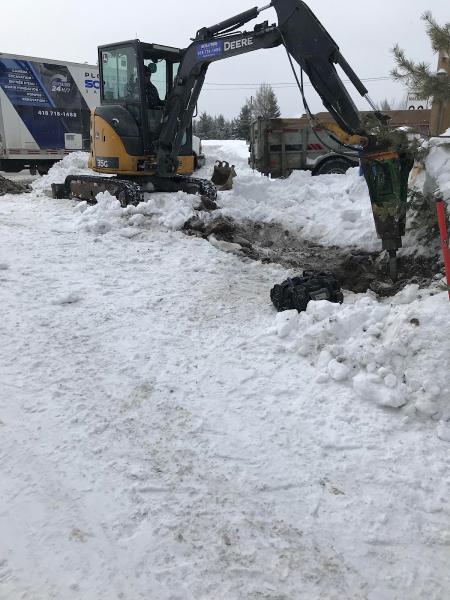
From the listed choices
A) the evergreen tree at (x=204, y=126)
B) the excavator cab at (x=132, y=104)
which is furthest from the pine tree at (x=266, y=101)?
the excavator cab at (x=132, y=104)

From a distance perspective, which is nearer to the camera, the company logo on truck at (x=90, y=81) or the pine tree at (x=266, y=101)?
the company logo on truck at (x=90, y=81)

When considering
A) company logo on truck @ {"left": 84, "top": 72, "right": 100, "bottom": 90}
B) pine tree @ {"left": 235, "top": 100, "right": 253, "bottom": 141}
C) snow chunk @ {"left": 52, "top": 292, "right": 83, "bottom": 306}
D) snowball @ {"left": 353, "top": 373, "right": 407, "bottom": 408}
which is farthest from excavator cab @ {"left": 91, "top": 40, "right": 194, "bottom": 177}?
pine tree @ {"left": 235, "top": 100, "right": 253, "bottom": 141}

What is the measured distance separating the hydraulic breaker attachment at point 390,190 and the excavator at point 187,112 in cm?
1

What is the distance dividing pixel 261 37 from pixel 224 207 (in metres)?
3.06

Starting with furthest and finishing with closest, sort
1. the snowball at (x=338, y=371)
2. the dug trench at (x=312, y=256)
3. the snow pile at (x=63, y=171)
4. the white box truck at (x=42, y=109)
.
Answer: the white box truck at (x=42, y=109)
the snow pile at (x=63, y=171)
the dug trench at (x=312, y=256)
the snowball at (x=338, y=371)

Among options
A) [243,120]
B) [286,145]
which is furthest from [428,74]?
[243,120]

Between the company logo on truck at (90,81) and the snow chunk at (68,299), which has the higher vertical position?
the company logo on truck at (90,81)

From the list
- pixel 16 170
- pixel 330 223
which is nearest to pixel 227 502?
pixel 330 223

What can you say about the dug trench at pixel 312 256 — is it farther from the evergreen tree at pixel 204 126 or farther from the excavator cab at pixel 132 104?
the evergreen tree at pixel 204 126

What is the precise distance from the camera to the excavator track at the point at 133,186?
32.9ft

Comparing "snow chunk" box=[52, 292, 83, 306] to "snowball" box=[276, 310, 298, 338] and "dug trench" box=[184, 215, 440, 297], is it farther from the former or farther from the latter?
"dug trench" box=[184, 215, 440, 297]

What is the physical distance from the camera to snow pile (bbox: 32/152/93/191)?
1419cm

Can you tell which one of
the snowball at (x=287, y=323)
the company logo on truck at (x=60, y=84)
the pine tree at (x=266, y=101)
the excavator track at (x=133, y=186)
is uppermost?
the pine tree at (x=266, y=101)

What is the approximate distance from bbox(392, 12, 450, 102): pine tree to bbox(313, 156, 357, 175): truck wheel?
8.26 meters
